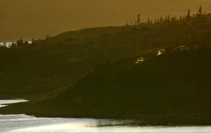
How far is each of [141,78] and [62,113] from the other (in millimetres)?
18742

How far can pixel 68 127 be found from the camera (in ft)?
405

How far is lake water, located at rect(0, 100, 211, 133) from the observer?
360 ft

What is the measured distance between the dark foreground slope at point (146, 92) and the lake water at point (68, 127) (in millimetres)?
7559

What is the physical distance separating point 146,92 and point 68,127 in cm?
3056

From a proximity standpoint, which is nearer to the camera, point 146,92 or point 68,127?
point 68,127

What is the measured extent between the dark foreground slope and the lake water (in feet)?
24.8

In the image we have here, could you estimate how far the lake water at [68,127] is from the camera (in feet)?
360

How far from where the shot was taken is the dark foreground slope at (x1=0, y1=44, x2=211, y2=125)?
138625 millimetres

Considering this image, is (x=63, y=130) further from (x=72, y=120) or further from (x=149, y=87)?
(x=149, y=87)

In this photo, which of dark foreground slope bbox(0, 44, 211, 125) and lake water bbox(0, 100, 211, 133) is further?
dark foreground slope bbox(0, 44, 211, 125)

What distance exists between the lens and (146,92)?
14975 centimetres

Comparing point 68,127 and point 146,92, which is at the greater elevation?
point 146,92

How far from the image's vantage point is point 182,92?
480 ft

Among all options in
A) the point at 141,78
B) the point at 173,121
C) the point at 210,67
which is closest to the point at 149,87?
the point at 141,78
